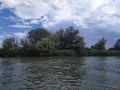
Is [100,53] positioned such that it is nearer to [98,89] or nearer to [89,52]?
[89,52]

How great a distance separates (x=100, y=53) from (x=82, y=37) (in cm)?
1388

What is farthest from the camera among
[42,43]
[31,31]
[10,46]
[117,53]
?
[31,31]

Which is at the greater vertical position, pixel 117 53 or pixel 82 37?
pixel 82 37

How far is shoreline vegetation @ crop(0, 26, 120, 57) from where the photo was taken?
120 m

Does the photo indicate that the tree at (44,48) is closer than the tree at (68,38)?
Yes

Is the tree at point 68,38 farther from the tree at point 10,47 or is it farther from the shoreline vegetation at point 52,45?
the tree at point 10,47

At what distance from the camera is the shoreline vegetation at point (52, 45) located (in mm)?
120250

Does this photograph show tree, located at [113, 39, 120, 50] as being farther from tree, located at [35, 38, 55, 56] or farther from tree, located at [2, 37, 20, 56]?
tree, located at [2, 37, 20, 56]

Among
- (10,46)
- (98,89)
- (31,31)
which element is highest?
(31,31)

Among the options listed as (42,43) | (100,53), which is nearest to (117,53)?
(100,53)

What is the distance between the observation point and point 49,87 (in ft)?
79.2

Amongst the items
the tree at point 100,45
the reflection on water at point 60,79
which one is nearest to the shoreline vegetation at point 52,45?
the tree at point 100,45

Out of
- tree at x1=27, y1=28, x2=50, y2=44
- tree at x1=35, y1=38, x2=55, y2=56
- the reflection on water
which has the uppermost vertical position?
tree at x1=27, y1=28, x2=50, y2=44

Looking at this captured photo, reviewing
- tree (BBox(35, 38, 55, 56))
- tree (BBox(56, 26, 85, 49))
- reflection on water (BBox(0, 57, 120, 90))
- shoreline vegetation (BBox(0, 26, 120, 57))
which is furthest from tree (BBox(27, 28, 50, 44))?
reflection on water (BBox(0, 57, 120, 90))
